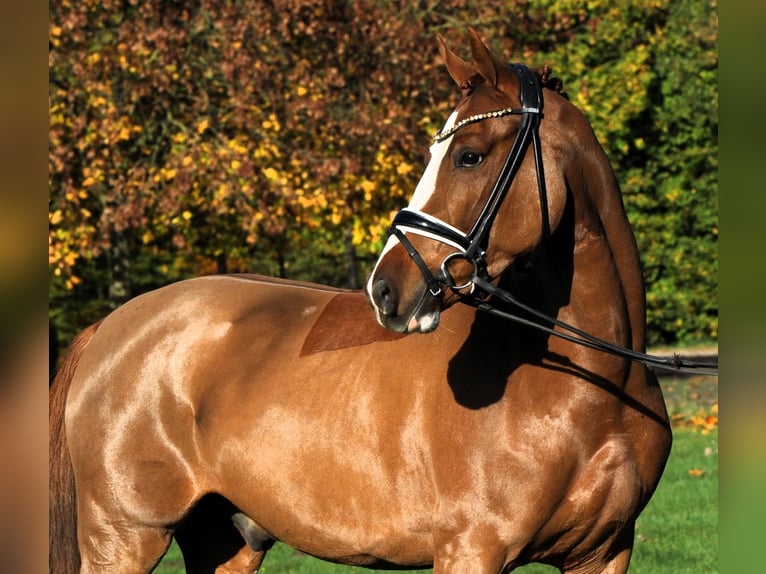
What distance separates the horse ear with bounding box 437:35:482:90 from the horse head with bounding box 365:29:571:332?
0.31 feet

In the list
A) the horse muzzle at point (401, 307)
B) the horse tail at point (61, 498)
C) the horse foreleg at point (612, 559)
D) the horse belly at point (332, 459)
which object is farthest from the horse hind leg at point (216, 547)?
the horse muzzle at point (401, 307)

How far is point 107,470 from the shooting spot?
391 centimetres

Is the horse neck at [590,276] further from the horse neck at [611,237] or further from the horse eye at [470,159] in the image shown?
the horse eye at [470,159]

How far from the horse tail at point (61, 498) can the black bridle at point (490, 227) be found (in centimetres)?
216

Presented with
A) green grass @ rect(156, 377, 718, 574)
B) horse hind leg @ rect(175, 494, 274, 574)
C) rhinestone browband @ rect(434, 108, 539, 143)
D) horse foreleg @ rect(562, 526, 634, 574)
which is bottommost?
green grass @ rect(156, 377, 718, 574)

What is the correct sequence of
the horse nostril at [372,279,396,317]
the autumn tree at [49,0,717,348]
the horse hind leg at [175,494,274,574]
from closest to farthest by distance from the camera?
the horse nostril at [372,279,396,317] < the horse hind leg at [175,494,274,574] < the autumn tree at [49,0,717,348]

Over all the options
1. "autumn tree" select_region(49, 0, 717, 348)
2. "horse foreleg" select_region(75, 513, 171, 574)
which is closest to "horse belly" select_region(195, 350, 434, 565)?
"horse foreleg" select_region(75, 513, 171, 574)

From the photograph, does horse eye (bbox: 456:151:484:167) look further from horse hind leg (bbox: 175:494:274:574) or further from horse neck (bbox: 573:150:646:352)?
horse hind leg (bbox: 175:494:274:574)

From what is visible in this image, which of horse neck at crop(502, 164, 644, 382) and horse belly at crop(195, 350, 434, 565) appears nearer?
horse neck at crop(502, 164, 644, 382)

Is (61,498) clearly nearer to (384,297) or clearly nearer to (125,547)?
(125,547)

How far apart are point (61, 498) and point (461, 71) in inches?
103

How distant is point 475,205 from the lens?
2775mm

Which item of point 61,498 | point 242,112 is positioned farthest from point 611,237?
point 242,112

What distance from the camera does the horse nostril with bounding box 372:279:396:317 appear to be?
2.67m
